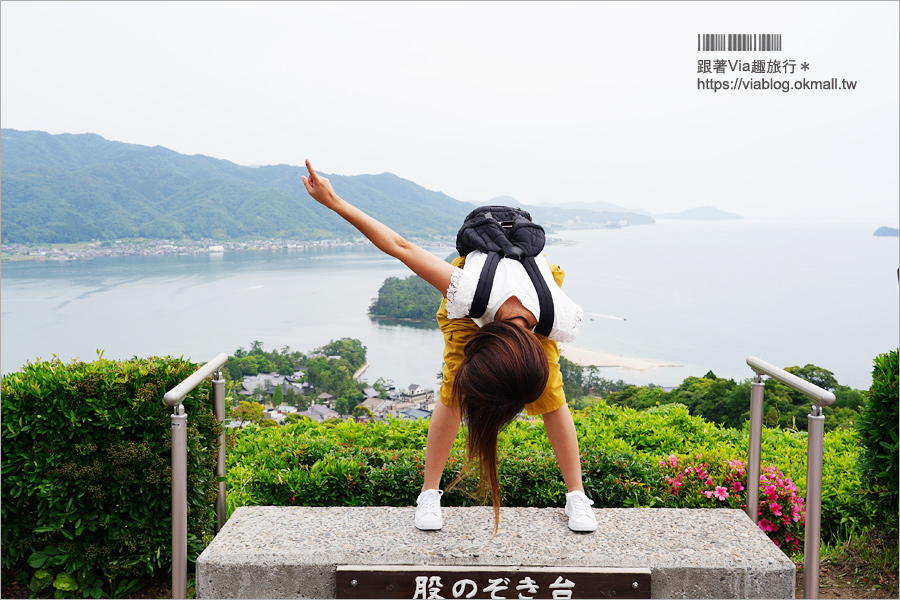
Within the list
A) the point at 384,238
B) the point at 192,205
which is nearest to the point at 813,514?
the point at 384,238

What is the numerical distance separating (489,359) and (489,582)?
85 centimetres

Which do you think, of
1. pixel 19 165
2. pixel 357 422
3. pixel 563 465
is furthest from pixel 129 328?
pixel 563 465

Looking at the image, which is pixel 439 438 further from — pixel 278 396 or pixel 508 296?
pixel 278 396

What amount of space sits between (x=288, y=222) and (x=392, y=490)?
1147 centimetres

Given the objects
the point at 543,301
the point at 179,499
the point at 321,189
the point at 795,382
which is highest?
the point at 321,189

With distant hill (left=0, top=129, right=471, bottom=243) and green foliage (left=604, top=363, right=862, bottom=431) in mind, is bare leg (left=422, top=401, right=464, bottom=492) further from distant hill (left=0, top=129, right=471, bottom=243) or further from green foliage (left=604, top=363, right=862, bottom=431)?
distant hill (left=0, top=129, right=471, bottom=243)

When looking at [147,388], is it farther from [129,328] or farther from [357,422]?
[129,328]

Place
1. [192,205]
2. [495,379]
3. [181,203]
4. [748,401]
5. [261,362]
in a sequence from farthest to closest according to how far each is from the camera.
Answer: [181,203], [192,205], [261,362], [748,401], [495,379]

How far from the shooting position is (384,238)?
7.63 feet

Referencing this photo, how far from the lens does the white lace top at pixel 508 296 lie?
7.47 ft

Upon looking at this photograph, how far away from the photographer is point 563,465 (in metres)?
2.59

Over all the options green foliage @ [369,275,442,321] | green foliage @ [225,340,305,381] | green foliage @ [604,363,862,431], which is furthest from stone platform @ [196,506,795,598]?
green foliage @ [369,275,442,321]

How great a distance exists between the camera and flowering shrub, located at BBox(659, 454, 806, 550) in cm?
287

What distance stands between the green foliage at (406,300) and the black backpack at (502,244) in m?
6.42
